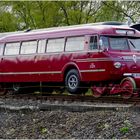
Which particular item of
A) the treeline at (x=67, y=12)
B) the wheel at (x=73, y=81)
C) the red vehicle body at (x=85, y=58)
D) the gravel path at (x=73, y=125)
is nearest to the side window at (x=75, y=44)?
the red vehicle body at (x=85, y=58)

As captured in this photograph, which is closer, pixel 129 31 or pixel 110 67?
pixel 110 67

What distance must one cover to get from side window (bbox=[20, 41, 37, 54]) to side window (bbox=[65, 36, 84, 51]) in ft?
7.04

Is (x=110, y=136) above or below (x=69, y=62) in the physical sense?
below

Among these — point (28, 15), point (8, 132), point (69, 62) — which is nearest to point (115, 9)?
point (28, 15)

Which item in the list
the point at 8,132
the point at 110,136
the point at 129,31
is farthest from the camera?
the point at 129,31

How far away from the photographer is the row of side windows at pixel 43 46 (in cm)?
2058

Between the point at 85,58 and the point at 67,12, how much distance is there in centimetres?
2197

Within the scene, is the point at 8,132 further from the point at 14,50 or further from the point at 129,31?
the point at 14,50

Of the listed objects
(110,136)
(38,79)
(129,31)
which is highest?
(129,31)

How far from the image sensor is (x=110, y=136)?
11.8 m

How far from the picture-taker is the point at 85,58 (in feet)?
65.3

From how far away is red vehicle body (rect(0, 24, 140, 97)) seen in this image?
1933 centimetres

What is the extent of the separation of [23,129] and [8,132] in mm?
382

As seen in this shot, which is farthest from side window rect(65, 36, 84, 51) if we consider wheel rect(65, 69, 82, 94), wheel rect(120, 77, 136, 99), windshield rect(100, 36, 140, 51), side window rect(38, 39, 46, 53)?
wheel rect(120, 77, 136, 99)
